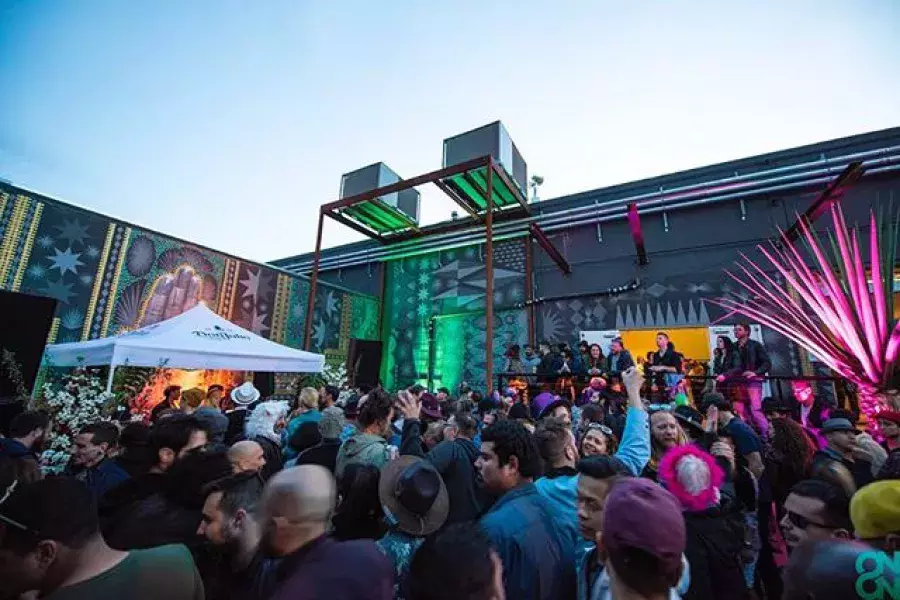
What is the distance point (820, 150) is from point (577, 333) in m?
7.36

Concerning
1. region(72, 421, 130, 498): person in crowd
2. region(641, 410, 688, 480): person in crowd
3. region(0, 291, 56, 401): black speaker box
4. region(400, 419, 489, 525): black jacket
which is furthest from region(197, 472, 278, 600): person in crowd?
region(0, 291, 56, 401): black speaker box

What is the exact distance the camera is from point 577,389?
7914 mm

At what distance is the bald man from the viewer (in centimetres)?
126

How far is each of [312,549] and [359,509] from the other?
32.6 inches

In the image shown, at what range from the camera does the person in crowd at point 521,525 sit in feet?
5.11

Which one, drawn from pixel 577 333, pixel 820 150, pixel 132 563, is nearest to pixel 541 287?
pixel 577 333

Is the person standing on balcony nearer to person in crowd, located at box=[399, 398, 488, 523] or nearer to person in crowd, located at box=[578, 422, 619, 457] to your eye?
person in crowd, located at box=[578, 422, 619, 457]

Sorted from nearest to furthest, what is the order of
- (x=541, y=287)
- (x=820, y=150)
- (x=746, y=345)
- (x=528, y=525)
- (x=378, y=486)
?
(x=528, y=525), (x=378, y=486), (x=746, y=345), (x=820, y=150), (x=541, y=287)

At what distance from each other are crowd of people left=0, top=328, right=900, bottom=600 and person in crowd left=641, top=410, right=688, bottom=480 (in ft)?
0.06

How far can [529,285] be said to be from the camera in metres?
12.8

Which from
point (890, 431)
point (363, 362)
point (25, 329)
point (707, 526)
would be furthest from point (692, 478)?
point (363, 362)

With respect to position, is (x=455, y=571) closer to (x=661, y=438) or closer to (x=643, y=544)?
(x=643, y=544)

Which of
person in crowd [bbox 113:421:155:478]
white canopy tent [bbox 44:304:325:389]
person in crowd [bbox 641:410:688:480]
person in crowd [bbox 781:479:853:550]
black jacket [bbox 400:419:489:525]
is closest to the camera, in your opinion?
person in crowd [bbox 781:479:853:550]

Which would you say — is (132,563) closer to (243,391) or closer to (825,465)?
(825,465)
